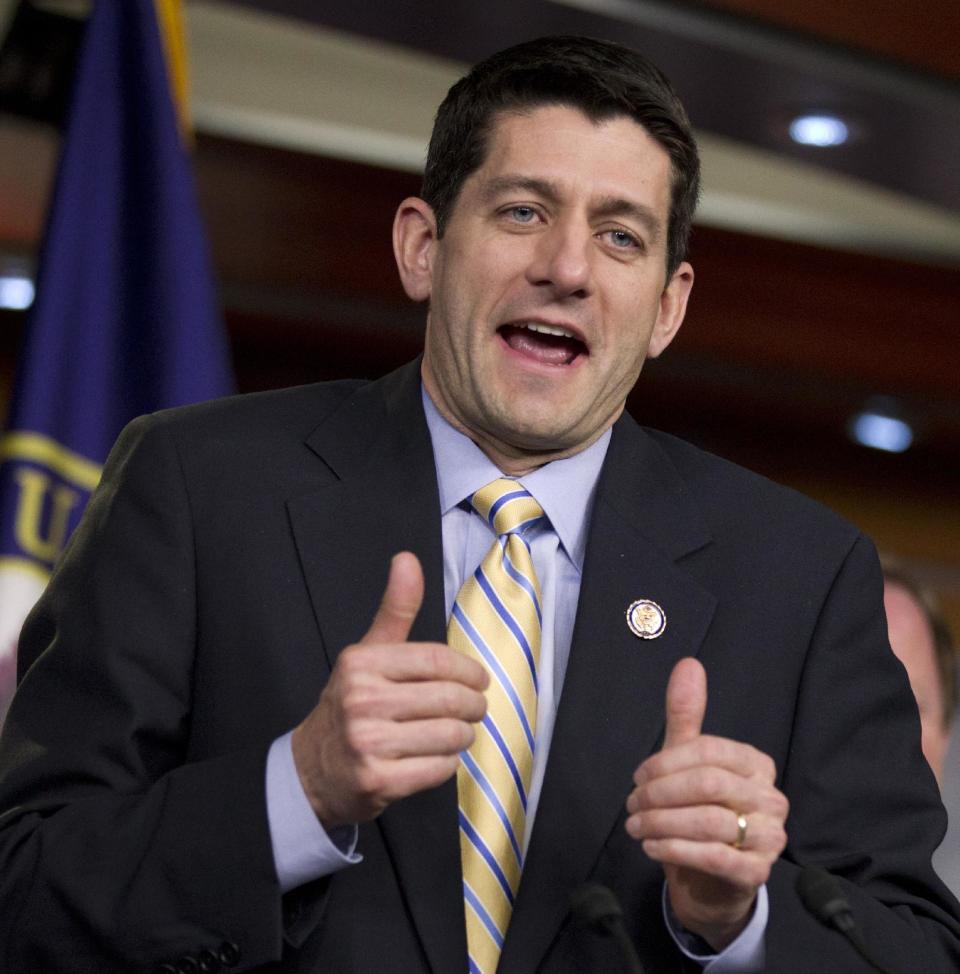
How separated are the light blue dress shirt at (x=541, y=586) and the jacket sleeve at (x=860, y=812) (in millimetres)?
103

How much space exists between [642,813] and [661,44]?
9.10 feet

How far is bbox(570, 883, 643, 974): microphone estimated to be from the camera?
1504mm

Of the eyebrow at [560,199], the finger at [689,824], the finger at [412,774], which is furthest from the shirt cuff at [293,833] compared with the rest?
the eyebrow at [560,199]

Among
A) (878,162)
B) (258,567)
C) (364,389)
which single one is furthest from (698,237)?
(258,567)

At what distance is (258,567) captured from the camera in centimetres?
181

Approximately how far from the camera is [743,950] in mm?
1659

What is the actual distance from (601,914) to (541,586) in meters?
0.48

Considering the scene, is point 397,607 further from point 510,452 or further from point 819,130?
point 819,130

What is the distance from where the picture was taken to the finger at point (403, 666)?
1484mm

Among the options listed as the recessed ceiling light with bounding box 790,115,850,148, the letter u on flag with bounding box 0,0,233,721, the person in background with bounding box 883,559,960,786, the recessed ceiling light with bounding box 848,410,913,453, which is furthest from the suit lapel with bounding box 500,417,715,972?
the recessed ceiling light with bounding box 848,410,913,453

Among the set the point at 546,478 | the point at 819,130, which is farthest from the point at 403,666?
the point at 819,130

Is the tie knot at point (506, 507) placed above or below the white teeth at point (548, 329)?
below

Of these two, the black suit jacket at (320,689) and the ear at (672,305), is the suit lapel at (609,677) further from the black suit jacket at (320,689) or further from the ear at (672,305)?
the ear at (672,305)

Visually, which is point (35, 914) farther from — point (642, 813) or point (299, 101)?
point (299, 101)
